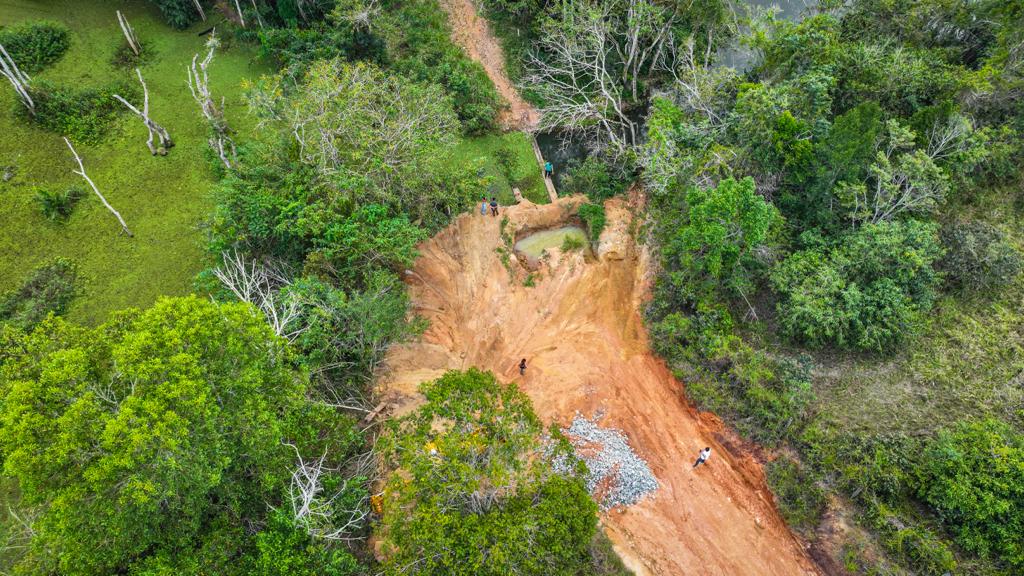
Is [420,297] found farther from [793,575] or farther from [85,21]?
[85,21]

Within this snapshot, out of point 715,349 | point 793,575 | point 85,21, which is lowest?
point 793,575

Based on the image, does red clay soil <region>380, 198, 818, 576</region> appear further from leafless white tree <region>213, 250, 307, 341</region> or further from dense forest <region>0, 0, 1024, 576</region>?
leafless white tree <region>213, 250, 307, 341</region>

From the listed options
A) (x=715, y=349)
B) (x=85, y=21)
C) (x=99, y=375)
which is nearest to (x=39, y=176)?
(x=85, y=21)

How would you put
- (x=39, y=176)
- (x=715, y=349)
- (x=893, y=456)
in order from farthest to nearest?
(x=39, y=176)
(x=715, y=349)
(x=893, y=456)

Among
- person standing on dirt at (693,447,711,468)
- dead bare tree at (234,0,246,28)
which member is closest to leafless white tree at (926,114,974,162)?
person standing on dirt at (693,447,711,468)

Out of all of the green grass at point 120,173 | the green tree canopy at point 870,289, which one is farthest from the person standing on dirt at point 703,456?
the green grass at point 120,173

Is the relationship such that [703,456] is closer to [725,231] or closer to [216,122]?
[725,231]
